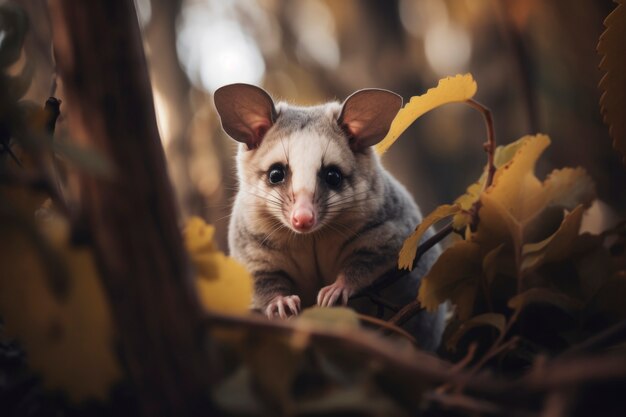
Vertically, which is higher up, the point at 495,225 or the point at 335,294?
the point at 335,294

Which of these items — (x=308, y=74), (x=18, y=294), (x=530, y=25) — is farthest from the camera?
(x=308, y=74)

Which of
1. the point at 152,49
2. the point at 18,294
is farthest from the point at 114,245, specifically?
the point at 152,49

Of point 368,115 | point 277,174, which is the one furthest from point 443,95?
point 277,174

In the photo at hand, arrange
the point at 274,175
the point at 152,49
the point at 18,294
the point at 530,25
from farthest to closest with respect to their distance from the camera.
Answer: the point at 530,25, the point at 152,49, the point at 274,175, the point at 18,294

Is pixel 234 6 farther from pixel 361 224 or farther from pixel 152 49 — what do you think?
pixel 361 224

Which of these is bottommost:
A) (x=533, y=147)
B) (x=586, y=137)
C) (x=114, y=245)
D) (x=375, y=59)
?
(x=114, y=245)

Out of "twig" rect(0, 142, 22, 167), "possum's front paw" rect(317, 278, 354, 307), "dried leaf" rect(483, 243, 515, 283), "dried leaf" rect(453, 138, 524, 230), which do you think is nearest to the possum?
"possum's front paw" rect(317, 278, 354, 307)

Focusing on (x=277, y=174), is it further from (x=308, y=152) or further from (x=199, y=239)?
(x=199, y=239)
